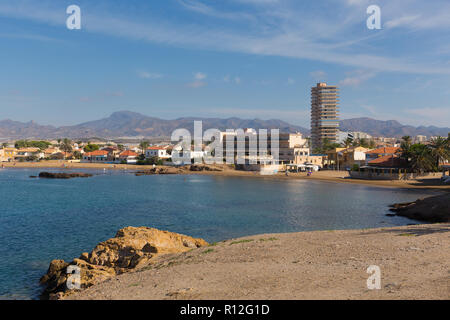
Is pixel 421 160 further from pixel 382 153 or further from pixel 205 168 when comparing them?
pixel 205 168

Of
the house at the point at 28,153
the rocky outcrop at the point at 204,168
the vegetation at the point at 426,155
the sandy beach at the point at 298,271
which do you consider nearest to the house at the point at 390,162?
the vegetation at the point at 426,155

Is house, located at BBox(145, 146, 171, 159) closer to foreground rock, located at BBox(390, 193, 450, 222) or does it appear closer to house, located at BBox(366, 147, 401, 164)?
house, located at BBox(366, 147, 401, 164)

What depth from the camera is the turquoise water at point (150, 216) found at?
22188 mm

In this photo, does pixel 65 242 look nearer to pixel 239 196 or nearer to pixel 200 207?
pixel 200 207

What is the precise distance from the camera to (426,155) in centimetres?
6562

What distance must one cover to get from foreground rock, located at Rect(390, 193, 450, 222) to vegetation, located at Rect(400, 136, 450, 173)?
1245 inches

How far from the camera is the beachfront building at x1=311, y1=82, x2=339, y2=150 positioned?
179500 millimetres

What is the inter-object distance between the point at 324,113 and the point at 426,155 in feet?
391

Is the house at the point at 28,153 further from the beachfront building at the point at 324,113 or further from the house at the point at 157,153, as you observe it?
the beachfront building at the point at 324,113

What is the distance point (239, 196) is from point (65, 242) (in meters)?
29.2

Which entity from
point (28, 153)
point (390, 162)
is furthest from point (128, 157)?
point (390, 162)

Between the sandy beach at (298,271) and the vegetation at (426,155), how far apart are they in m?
51.3

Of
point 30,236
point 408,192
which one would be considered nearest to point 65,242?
point 30,236

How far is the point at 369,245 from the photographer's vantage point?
16953 mm
